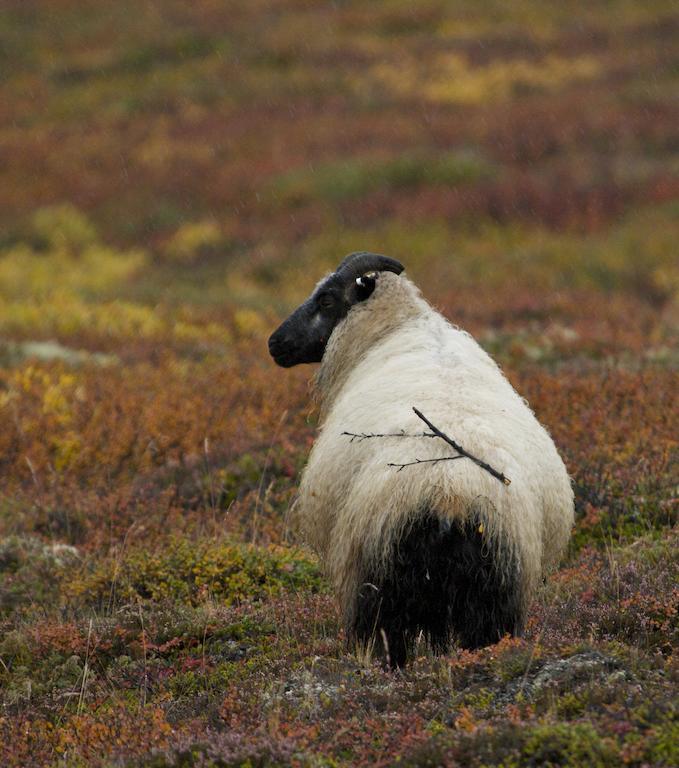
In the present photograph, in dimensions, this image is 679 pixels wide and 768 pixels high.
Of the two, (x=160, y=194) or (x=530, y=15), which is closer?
(x=160, y=194)

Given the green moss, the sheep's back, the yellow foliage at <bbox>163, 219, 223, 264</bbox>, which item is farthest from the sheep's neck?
the yellow foliage at <bbox>163, 219, 223, 264</bbox>

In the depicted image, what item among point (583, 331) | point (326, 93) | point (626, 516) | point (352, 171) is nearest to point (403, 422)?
point (626, 516)

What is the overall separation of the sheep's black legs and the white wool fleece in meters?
0.05

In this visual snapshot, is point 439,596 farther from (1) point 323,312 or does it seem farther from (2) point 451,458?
(1) point 323,312

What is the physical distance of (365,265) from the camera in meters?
7.11

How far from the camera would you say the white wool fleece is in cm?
469

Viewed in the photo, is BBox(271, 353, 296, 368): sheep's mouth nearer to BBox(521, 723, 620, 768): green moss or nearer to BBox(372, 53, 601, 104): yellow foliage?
BBox(521, 723, 620, 768): green moss

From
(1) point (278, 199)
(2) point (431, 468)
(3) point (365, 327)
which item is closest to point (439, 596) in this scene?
(2) point (431, 468)

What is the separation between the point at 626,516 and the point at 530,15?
→ 35.5 m

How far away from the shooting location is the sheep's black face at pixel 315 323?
7.06 meters

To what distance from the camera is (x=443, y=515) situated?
4.61 metres

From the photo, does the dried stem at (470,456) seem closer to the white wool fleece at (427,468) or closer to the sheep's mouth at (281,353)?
the white wool fleece at (427,468)

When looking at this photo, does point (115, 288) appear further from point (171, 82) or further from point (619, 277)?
point (171, 82)

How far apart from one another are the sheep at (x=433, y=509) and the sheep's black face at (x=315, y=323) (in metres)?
1.04
